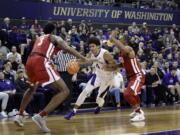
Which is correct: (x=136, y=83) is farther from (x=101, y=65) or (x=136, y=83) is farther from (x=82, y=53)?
(x=82, y=53)

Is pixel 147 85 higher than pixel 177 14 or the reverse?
the reverse

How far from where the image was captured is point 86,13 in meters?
22.7

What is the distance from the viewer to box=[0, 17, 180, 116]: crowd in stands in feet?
40.1

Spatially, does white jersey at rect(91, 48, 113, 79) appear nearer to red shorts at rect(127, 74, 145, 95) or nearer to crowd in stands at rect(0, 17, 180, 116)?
red shorts at rect(127, 74, 145, 95)

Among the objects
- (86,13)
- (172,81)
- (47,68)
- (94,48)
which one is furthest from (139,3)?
(47,68)

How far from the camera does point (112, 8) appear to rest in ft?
78.8

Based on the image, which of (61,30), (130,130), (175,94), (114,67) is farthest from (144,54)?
(130,130)

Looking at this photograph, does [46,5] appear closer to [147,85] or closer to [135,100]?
[147,85]

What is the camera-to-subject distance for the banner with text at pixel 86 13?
1973 cm

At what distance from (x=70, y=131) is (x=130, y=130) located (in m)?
1.09

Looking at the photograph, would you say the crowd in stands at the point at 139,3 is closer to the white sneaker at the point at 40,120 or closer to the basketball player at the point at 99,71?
the basketball player at the point at 99,71

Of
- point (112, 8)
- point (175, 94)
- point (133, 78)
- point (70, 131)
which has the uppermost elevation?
point (112, 8)

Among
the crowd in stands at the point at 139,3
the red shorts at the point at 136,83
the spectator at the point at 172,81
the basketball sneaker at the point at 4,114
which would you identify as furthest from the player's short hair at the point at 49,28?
the crowd in stands at the point at 139,3

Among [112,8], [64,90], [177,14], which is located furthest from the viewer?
[177,14]
